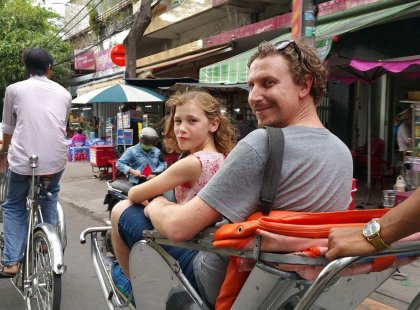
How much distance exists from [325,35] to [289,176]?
553 cm

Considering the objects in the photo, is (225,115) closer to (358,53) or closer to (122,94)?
(358,53)

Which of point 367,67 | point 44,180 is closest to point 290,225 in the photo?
point 44,180

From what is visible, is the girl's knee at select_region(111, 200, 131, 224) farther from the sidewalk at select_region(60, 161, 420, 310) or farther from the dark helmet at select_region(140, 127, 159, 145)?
the dark helmet at select_region(140, 127, 159, 145)

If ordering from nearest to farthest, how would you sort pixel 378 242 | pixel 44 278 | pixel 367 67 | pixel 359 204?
pixel 378 242 → pixel 44 278 → pixel 367 67 → pixel 359 204

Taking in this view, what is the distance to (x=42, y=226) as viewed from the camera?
3.04 meters

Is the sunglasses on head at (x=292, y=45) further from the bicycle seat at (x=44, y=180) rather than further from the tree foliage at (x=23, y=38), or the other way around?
the tree foliage at (x=23, y=38)

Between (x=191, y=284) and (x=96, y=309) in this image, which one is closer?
(x=191, y=284)

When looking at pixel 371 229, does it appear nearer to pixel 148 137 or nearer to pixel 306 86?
pixel 306 86

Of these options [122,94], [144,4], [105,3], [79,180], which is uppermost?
[105,3]

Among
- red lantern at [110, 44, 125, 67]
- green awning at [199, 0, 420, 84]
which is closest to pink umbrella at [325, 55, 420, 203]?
green awning at [199, 0, 420, 84]

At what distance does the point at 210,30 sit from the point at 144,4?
446 centimetres

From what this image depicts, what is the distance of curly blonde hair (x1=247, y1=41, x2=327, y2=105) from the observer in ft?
5.56

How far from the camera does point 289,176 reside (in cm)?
157

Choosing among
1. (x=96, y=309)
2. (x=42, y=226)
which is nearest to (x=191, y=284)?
(x=42, y=226)
